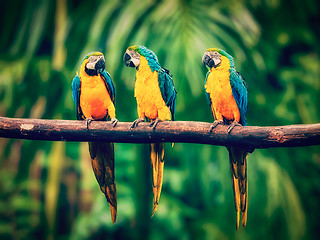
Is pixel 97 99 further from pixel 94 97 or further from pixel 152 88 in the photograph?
pixel 152 88

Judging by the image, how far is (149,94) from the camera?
0.97m

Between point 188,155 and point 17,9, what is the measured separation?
71.4 inches

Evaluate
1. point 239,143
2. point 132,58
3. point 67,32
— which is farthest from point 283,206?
point 67,32

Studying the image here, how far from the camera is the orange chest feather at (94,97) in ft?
3.27

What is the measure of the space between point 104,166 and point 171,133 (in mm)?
219

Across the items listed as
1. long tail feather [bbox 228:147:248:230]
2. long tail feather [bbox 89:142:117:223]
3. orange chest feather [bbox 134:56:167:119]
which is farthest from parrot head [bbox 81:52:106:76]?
long tail feather [bbox 228:147:248:230]

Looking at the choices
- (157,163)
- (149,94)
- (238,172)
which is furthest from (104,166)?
(238,172)

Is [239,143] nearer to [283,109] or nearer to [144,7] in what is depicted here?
[144,7]

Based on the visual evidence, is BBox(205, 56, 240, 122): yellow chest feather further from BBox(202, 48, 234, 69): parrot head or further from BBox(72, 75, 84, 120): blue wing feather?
BBox(72, 75, 84, 120): blue wing feather

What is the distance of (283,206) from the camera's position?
2.19 meters

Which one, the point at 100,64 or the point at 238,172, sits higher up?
the point at 100,64

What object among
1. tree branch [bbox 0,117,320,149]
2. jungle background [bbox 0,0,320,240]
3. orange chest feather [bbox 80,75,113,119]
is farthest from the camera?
jungle background [bbox 0,0,320,240]

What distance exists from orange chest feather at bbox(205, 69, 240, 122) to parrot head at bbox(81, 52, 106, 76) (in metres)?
0.34

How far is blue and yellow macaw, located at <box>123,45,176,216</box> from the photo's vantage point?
91 cm
